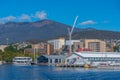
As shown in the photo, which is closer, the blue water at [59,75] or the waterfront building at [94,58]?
the blue water at [59,75]

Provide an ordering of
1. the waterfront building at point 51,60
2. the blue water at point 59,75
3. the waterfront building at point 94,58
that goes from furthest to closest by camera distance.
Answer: the waterfront building at point 51,60
the waterfront building at point 94,58
the blue water at point 59,75

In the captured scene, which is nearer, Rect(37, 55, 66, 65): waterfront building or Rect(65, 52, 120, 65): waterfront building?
Rect(65, 52, 120, 65): waterfront building

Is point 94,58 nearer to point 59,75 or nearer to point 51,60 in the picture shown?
point 51,60

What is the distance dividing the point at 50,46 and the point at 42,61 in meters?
48.5

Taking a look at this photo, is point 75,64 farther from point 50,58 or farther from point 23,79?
point 23,79

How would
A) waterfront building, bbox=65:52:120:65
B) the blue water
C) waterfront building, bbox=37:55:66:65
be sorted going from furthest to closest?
waterfront building, bbox=37:55:66:65, waterfront building, bbox=65:52:120:65, the blue water

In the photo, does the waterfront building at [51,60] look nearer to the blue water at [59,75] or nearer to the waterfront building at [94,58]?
the waterfront building at [94,58]

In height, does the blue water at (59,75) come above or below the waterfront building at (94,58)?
below

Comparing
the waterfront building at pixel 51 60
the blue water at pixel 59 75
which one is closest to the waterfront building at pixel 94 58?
the waterfront building at pixel 51 60

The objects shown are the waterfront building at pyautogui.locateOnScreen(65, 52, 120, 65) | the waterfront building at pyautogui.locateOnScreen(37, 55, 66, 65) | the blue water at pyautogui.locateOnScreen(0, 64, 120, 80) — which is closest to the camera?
the blue water at pyautogui.locateOnScreen(0, 64, 120, 80)

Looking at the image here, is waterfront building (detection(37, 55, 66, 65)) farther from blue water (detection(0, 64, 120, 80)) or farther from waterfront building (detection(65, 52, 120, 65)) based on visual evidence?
blue water (detection(0, 64, 120, 80))

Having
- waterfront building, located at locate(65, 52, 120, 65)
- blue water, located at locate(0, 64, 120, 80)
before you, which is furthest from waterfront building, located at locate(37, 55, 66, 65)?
blue water, located at locate(0, 64, 120, 80)

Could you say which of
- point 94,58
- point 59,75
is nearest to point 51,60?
point 94,58

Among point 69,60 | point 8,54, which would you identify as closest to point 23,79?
point 69,60
